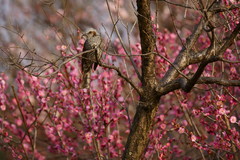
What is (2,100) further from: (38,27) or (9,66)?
(38,27)

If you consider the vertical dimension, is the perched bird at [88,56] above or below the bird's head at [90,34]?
below

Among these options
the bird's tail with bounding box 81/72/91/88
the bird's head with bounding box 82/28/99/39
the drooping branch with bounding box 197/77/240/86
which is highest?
the bird's head with bounding box 82/28/99/39

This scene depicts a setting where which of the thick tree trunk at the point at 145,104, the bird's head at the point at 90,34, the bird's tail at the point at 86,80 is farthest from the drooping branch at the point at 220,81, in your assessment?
the bird's head at the point at 90,34

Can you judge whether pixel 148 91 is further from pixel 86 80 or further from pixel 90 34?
pixel 90 34

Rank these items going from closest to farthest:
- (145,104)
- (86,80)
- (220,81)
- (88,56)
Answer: (220,81) → (145,104) → (88,56) → (86,80)

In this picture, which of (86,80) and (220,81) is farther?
(86,80)

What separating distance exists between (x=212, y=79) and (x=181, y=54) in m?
0.94

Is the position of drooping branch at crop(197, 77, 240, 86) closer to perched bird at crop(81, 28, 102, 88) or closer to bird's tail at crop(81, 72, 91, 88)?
perched bird at crop(81, 28, 102, 88)

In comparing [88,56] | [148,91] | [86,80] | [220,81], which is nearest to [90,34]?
[88,56]

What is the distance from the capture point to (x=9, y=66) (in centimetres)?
354

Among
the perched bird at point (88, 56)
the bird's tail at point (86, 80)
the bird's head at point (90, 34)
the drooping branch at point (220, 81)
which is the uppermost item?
the bird's head at point (90, 34)

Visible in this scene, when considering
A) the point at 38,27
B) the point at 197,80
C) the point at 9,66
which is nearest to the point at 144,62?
the point at 197,80

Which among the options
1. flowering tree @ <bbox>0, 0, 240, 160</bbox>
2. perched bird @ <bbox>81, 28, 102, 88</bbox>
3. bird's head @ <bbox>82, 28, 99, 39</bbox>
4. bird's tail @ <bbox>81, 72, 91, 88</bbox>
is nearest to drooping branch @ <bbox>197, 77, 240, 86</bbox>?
flowering tree @ <bbox>0, 0, 240, 160</bbox>

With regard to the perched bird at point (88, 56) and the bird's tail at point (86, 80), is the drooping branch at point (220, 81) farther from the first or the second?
the bird's tail at point (86, 80)
